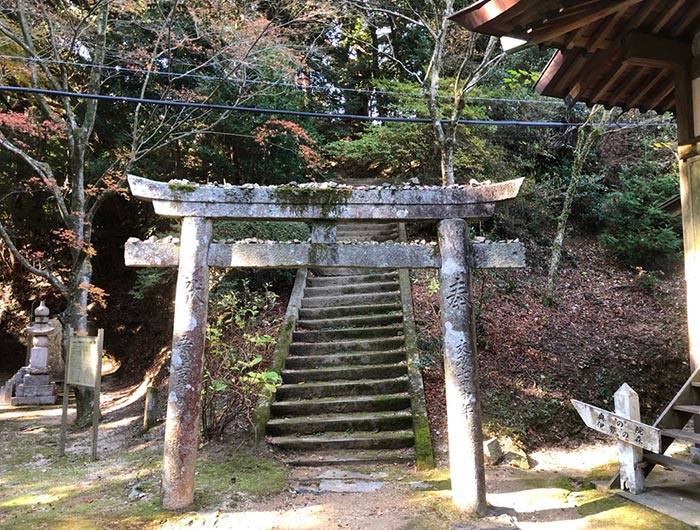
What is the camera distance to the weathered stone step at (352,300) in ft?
31.6

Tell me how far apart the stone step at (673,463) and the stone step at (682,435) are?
0.71 feet

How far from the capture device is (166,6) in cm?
1041

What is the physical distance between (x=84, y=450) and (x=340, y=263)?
5740 mm

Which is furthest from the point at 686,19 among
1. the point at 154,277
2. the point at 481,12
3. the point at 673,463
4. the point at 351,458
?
the point at 154,277

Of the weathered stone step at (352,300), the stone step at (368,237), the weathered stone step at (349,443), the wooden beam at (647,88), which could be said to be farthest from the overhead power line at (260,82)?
the weathered stone step at (349,443)

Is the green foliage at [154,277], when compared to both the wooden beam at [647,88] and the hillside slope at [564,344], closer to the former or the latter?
the hillside slope at [564,344]

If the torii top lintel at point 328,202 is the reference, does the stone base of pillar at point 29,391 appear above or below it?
below

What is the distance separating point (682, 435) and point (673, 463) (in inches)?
11.2

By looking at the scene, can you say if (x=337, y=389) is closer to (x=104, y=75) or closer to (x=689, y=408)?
(x=689, y=408)

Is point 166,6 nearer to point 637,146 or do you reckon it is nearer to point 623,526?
point 623,526

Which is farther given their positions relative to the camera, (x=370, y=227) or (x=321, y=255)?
(x=370, y=227)

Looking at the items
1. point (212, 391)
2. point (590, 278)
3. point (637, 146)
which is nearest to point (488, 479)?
point (212, 391)

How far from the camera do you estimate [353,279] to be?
10.6 metres

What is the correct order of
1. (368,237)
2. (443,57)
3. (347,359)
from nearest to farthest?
(347,359), (368,237), (443,57)
